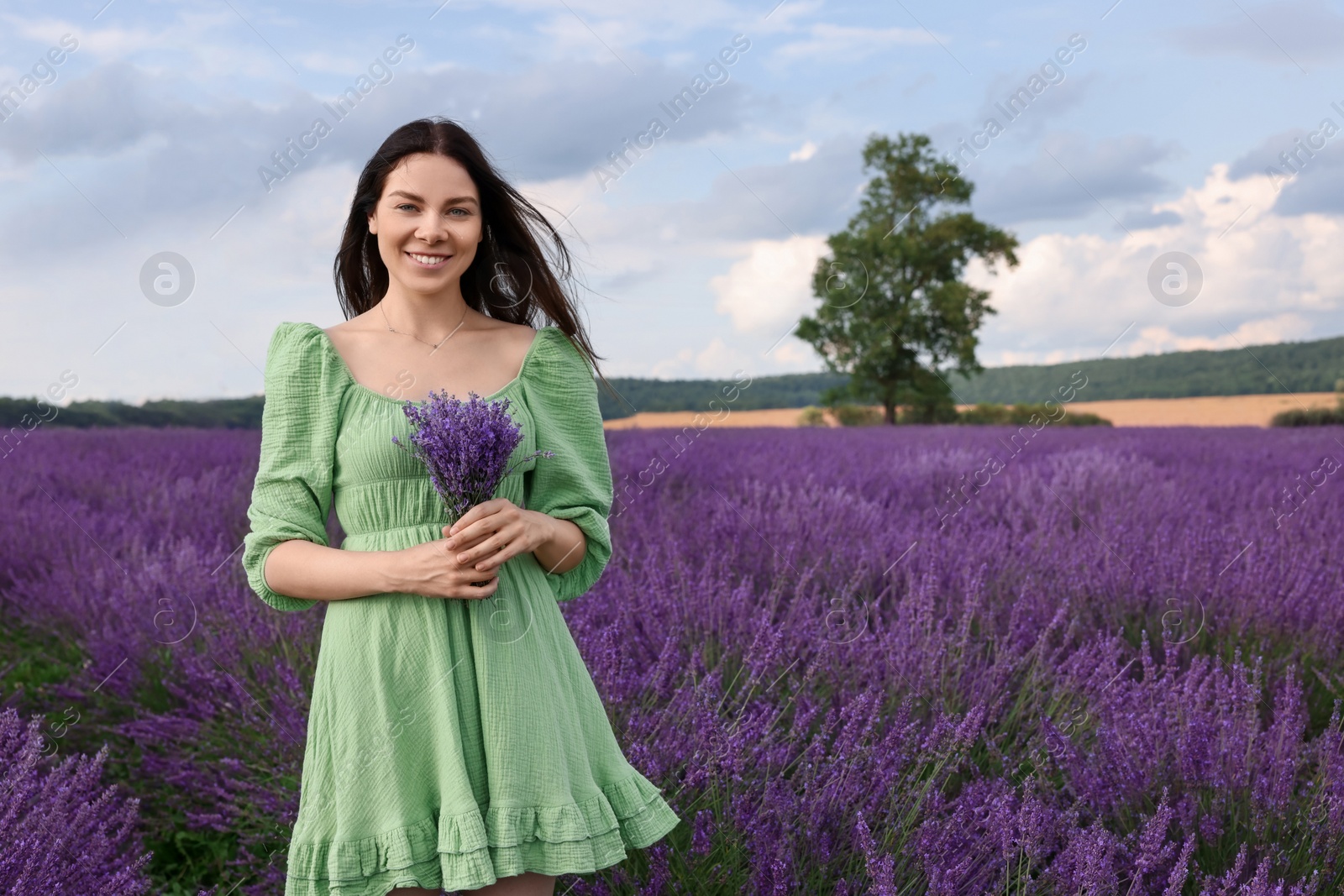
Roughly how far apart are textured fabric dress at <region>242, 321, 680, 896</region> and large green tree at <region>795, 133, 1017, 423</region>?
Result: 2495 centimetres

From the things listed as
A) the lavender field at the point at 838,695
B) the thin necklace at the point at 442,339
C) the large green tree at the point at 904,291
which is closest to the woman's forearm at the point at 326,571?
the thin necklace at the point at 442,339

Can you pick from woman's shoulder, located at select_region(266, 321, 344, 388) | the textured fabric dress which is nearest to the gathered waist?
the textured fabric dress

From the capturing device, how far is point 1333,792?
2008 millimetres

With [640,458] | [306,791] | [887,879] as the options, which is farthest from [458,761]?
[640,458]

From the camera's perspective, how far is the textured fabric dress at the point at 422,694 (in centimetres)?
125

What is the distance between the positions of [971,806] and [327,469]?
1330 mm

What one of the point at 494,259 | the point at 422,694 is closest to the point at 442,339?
the point at 494,259

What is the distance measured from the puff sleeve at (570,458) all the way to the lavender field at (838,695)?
0.48m

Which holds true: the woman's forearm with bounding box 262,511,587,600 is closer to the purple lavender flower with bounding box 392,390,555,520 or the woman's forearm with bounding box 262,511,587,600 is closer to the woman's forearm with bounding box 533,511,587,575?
the woman's forearm with bounding box 533,511,587,575

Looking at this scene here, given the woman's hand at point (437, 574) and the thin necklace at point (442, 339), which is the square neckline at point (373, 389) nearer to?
the thin necklace at point (442, 339)

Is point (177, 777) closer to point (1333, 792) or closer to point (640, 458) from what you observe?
point (1333, 792)

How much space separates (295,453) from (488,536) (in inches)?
13.9

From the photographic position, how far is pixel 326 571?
129 cm

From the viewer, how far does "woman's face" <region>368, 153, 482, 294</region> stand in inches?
55.5
